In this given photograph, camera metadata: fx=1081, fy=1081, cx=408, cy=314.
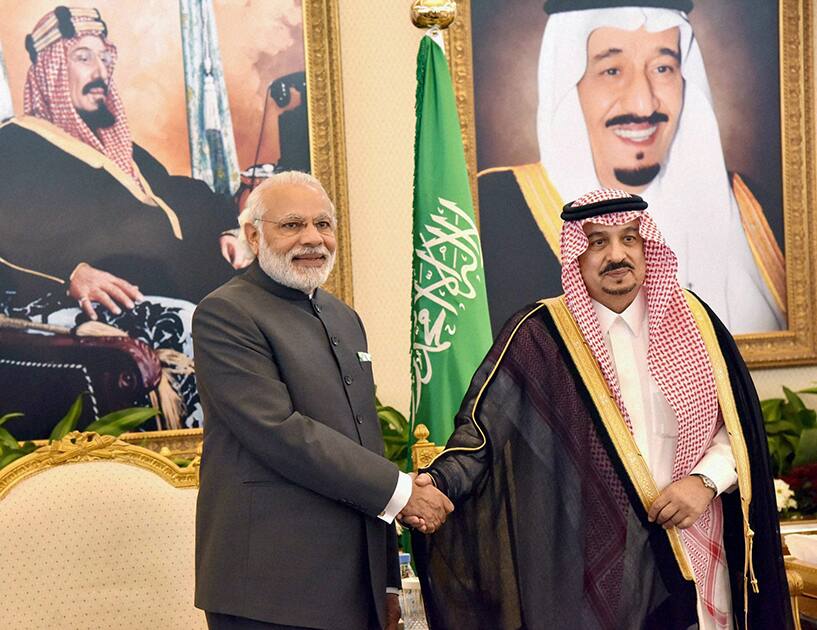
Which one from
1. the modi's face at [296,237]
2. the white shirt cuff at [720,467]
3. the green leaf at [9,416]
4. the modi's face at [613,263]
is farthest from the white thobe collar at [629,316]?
the green leaf at [9,416]

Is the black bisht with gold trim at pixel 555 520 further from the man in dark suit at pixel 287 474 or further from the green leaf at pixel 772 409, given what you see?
the green leaf at pixel 772 409

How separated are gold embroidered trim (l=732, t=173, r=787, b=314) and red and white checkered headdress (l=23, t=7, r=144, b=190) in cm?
283

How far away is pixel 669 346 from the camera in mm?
2879

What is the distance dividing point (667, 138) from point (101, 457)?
9.59 ft

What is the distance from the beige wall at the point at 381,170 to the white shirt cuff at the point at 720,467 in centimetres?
224

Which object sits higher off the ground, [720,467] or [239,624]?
[720,467]

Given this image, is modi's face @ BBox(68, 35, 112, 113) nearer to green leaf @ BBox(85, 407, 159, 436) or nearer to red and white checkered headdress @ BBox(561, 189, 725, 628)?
green leaf @ BBox(85, 407, 159, 436)

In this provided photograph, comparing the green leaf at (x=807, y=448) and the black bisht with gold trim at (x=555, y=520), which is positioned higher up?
the black bisht with gold trim at (x=555, y=520)

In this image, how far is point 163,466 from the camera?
12.3 feet

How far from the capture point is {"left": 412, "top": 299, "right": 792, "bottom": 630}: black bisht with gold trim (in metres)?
2.76

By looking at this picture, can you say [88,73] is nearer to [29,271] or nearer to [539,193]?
[29,271]

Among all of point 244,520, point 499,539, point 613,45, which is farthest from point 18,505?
point 613,45

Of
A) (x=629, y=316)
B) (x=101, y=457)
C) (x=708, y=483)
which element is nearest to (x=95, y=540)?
(x=101, y=457)

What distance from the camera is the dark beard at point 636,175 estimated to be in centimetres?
502
